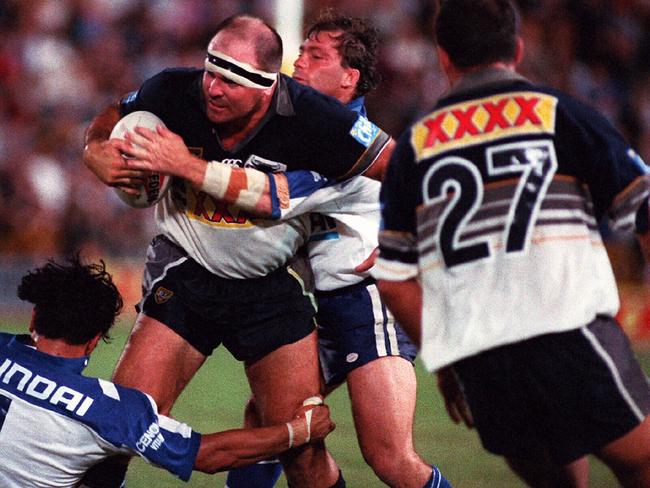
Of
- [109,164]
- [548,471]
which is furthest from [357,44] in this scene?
[548,471]

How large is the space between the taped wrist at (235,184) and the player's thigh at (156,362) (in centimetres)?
65

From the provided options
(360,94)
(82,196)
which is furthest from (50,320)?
(82,196)

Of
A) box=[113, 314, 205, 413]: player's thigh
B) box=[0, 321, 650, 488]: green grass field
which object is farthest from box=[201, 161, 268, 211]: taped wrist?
box=[0, 321, 650, 488]: green grass field

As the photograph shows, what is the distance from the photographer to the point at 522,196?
10.8 ft

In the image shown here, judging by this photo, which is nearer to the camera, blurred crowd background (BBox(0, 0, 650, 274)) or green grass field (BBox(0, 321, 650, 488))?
green grass field (BBox(0, 321, 650, 488))

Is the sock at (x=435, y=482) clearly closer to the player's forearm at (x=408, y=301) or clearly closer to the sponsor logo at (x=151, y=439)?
the sponsor logo at (x=151, y=439)

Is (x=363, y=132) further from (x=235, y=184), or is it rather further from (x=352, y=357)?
(x=352, y=357)

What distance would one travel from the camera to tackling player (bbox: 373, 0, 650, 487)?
3.29 meters

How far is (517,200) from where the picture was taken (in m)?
3.29

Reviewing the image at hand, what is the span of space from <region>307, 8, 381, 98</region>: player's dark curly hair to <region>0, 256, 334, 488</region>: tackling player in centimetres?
191

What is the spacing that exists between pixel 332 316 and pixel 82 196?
758cm

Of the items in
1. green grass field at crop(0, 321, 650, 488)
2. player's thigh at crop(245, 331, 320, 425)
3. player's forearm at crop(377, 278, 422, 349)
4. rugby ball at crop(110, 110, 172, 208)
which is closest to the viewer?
player's forearm at crop(377, 278, 422, 349)

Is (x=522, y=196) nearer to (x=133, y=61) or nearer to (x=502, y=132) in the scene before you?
(x=502, y=132)

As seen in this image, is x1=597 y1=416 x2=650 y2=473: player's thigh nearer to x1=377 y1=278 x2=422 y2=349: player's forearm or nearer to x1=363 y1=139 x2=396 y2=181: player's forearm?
x1=377 y1=278 x2=422 y2=349: player's forearm
